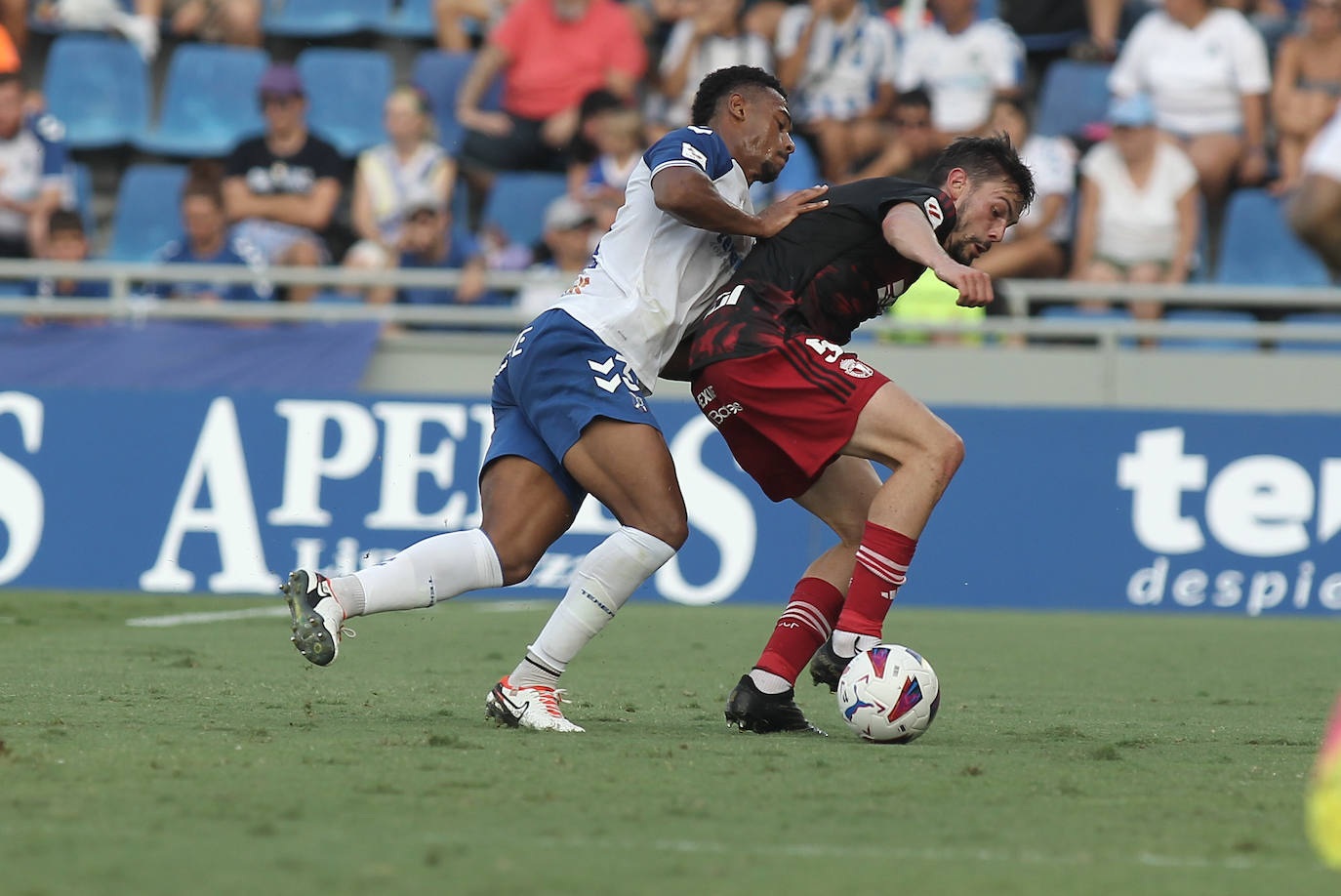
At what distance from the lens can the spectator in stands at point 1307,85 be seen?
12.6m

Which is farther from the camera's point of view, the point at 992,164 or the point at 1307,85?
the point at 1307,85

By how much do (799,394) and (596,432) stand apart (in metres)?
0.60

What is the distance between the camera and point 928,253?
4.99 meters

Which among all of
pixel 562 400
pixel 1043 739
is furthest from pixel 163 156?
pixel 1043 739

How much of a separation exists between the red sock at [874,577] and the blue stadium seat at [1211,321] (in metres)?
7.56

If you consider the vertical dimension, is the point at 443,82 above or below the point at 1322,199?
above

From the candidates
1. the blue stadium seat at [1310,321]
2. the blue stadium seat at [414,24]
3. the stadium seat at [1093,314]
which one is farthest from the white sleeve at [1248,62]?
the blue stadium seat at [414,24]

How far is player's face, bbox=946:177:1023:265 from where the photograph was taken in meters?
5.37

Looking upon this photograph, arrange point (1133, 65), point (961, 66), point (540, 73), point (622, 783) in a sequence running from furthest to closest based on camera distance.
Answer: point (540, 73) → point (961, 66) → point (1133, 65) → point (622, 783)

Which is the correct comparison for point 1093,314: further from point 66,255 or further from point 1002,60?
point 66,255

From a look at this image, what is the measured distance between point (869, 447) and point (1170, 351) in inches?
259

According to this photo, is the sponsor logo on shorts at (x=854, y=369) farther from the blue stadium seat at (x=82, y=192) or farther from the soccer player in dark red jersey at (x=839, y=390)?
the blue stadium seat at (x=82, y=192)

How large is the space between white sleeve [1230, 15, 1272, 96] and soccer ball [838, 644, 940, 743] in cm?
910

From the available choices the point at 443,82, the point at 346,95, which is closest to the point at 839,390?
the point at 443,82
